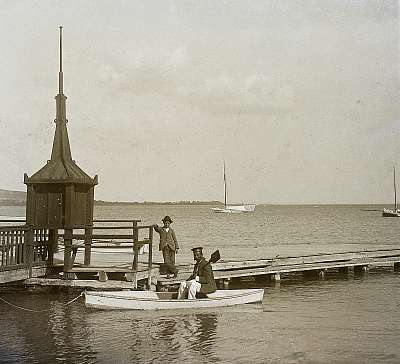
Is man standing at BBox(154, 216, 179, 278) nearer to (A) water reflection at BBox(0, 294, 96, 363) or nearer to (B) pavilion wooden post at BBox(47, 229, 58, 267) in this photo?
(B) pavilion wooden post at BBox(47, 229, 58, 267)

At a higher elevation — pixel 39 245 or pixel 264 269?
pixel 39 245

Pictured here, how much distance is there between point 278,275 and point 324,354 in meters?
12.7

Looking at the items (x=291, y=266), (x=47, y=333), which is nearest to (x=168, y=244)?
(x=47, y=333)

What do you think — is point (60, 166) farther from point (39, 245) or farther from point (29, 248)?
point (29, 248)

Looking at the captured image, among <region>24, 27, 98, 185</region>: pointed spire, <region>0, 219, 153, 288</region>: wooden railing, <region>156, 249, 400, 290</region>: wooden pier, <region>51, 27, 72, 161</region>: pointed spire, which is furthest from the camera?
<region>156, 249, 400, 290</region>: wooden pier

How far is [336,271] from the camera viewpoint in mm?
30688

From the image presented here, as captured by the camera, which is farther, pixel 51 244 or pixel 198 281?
pixel 51 244

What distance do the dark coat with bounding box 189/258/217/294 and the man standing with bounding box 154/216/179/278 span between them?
223cm

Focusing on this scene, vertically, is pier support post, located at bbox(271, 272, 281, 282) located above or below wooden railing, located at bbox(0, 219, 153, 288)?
below

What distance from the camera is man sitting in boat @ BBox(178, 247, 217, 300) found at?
18.4 metres

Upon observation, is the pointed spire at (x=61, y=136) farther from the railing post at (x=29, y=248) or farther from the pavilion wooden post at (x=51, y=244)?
the railing post at (x=29, y=248)

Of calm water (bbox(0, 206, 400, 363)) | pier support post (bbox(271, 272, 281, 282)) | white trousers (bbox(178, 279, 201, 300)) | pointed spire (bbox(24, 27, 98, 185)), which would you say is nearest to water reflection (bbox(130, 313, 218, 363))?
calm water (bbox(0, 206, 400, 363))

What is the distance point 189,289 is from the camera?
18.4 meters

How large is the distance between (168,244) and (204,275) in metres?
2.46
